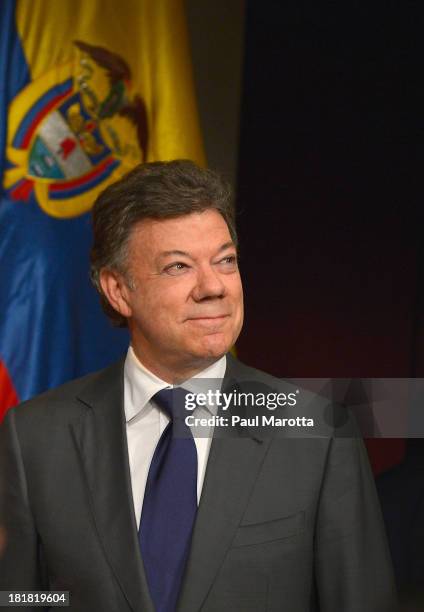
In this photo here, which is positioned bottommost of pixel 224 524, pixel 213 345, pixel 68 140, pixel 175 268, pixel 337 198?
pixel 224 524

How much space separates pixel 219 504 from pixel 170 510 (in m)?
0.07

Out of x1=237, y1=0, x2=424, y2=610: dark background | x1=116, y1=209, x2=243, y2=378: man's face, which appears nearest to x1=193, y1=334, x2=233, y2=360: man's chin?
x1=116, y1=209, x2=243, y2=378: man's face

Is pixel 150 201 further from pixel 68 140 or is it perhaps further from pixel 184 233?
pixel 68 140

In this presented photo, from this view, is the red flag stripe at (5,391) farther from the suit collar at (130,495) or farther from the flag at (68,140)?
the suit collar at (130,495)

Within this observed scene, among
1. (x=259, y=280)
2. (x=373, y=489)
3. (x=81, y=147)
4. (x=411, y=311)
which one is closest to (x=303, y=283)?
(x=259, y=280)

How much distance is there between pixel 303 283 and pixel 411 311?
1.00ft

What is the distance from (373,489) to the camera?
1.29 m

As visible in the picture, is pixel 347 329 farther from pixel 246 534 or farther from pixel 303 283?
pixel 246 534

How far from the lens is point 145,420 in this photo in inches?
51.4

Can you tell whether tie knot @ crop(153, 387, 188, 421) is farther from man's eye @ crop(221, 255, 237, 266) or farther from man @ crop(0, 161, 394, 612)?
man's eye @ crop(221, 255, 237, 266)

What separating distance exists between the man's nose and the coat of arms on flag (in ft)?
3.62

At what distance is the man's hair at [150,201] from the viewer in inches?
49.3

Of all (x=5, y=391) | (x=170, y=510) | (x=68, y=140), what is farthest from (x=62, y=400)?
(x=68, y=140)

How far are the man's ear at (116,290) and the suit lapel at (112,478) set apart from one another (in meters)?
→ 0.10
